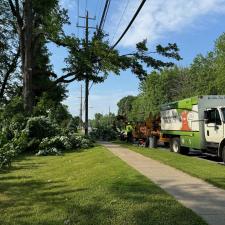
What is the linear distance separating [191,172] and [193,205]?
4.47 m

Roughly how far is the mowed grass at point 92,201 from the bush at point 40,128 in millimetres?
13243

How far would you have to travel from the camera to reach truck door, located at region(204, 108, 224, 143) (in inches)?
787

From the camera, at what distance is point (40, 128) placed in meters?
27.5

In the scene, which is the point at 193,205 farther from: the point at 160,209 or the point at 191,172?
the point at 191,172

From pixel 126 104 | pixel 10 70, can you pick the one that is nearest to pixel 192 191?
pixel 10 70

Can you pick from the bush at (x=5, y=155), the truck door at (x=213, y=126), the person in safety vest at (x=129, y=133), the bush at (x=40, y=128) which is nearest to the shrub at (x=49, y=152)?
the bush at (x=40, y=128)

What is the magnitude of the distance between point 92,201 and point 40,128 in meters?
18.4

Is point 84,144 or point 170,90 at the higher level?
point 170,90

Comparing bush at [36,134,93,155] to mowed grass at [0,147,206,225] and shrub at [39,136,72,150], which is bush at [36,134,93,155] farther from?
mowed grass at [0,147,206,225]

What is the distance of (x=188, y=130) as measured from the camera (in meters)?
23.6

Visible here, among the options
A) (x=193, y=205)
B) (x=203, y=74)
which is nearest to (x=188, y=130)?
(x=193, y=205)

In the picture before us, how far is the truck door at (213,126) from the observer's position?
20.0m

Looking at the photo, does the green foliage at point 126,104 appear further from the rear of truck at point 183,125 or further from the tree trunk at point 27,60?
the rear of truck at point 183,125

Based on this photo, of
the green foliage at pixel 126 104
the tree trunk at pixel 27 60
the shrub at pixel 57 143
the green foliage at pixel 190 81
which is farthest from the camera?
the green foliage at pixel 126 104
